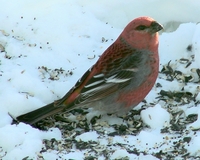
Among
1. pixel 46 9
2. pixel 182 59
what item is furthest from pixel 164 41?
pixel 46 9

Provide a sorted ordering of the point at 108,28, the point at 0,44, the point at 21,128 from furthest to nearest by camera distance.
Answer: the point at 108,28, the point at 0,44, the point at 21,128

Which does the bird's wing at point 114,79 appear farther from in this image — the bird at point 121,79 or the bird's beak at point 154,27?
the bird's beak at point 154,27

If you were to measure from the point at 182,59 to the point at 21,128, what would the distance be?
190cm

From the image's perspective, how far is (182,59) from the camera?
20.1 feet

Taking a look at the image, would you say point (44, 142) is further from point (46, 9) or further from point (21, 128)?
point (46, 9)

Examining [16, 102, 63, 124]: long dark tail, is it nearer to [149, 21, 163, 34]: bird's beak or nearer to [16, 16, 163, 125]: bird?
[16, 16, 163, 125]: bird

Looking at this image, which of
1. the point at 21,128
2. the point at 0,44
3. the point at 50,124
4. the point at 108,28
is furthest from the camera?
the point at 108,28

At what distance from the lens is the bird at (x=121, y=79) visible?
17.9 ft

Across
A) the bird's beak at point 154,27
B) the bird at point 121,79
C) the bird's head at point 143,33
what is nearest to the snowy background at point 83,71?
the bird at point 121,79

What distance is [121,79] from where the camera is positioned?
17.9 ft

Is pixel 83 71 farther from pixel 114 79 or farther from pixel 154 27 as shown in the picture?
pixel 154 27

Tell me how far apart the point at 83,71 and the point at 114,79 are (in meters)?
0.56

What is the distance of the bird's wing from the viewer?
545 cm

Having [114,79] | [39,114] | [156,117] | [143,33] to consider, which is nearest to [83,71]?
[114,79]
